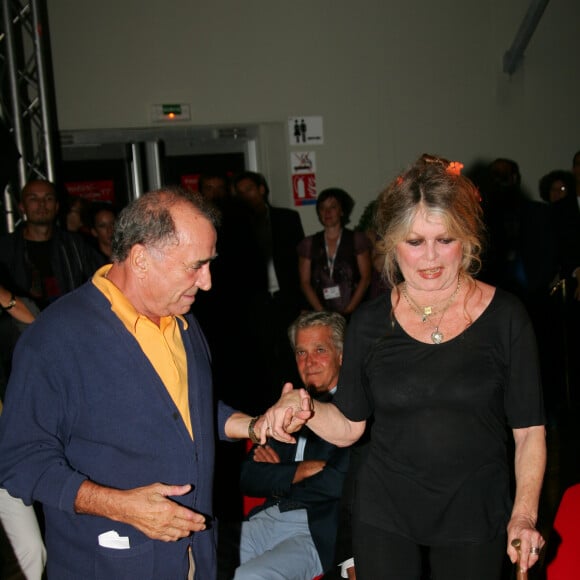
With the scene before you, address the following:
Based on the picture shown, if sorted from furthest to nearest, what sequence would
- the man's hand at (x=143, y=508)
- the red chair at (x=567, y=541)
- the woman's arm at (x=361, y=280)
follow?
the woman's arm at (x=361, y=280) < the red chair at (x=567, y=541) < the man's hand at (x=143, y=508)

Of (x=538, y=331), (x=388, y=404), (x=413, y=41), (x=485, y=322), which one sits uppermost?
(x=413, y=41)

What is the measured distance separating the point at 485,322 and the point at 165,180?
6369mm

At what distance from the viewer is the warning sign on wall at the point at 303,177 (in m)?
8.03

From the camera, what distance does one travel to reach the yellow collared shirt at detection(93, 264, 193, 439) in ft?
6.63

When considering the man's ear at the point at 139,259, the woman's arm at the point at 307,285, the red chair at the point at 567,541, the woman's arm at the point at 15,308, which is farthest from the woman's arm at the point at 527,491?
the woman's arm at the point at 307,285

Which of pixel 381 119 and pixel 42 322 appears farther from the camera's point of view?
pixel 381 119

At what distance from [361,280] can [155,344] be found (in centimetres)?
448

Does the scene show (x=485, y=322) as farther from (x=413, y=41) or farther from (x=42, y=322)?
(x=413, y=41)

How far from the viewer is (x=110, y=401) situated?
6.26ft

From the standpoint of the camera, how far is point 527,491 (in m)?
2.04

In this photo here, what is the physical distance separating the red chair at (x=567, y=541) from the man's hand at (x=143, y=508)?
4.23 feet

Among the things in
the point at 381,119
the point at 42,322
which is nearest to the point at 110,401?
the point at 42,322

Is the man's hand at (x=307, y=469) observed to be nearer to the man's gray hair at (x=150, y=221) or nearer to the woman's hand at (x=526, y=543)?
the woman's hand at (x=526, y=543)

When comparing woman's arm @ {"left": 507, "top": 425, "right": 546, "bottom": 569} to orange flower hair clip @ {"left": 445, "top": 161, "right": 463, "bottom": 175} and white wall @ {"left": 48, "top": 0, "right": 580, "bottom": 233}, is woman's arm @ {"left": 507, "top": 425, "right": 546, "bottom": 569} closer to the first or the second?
orange flower hair clip @ {"left": 445, "top": 161, "right": 463, "bottom": 175}
